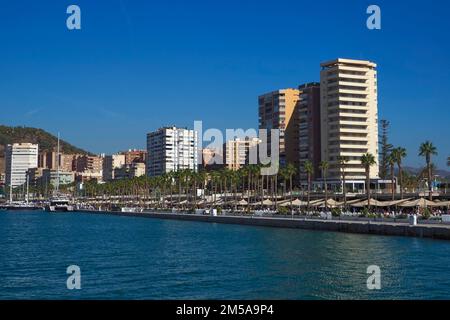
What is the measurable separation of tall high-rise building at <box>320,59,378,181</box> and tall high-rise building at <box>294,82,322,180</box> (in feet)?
26.4

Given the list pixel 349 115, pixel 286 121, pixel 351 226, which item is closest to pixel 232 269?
pixel 351 226

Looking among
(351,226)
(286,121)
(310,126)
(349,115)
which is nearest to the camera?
(351,226)

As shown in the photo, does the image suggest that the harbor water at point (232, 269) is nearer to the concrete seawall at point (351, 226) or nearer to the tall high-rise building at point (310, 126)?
the concrete seawall at point (351, 226)

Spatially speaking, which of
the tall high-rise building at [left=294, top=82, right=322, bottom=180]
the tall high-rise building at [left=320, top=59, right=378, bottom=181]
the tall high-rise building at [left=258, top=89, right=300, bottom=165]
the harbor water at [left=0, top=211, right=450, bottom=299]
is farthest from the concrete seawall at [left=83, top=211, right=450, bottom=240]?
the tall high-rise building at [left=258, top=89, right=300, bottom=165]

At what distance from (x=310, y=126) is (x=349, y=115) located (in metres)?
17.9

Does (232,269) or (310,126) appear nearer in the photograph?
(232,269)

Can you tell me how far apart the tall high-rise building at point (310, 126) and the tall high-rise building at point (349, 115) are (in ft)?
26.4

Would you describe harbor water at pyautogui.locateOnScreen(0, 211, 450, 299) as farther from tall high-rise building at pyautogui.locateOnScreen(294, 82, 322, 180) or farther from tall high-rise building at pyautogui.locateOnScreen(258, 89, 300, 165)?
tall high-rise building at pyautogui.locateOnScreen(258, 89, 300, 165)

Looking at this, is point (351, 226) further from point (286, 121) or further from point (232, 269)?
point (286, 121)

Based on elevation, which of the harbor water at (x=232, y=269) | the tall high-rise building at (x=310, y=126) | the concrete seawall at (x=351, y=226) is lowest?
the harbor water at (x=232, y=269)

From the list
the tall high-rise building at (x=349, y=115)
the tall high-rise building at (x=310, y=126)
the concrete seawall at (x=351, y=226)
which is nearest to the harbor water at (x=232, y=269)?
the concrete seawall at (x=351, y=226)

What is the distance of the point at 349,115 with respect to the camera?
516 feet

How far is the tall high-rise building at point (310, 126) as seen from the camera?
17062 cm
